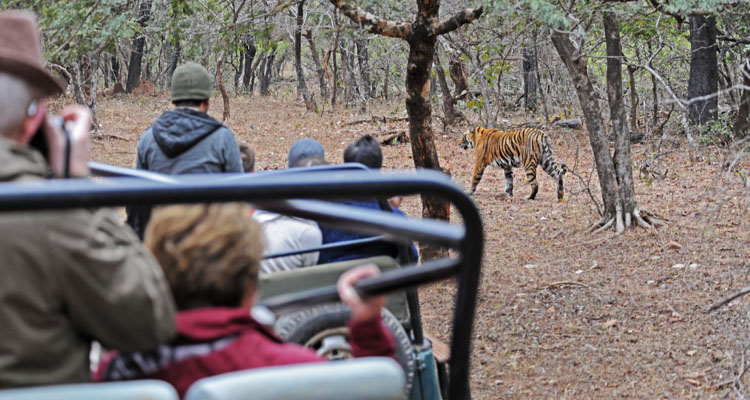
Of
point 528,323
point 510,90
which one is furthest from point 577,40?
point 510,90

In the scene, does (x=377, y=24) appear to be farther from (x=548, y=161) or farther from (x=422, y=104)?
(x=548, y=161)

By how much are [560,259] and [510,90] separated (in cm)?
1812

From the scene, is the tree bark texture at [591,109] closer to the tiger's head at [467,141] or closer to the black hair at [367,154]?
the black hair at [367,154]

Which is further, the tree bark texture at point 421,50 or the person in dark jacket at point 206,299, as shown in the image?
the tree bark texture at point 421,50

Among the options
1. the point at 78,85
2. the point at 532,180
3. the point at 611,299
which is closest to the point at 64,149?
the point at 611,299

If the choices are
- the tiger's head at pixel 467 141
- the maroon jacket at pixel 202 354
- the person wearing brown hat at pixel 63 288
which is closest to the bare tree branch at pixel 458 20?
the maroon jacket at pixel 202 354

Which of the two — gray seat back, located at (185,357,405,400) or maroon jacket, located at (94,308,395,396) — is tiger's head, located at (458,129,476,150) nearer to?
maroon jacket, located at (94,308,395,396)

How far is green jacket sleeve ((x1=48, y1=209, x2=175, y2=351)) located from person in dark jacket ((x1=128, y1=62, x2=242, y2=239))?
2.73 m

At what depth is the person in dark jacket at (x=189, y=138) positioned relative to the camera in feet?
13.7

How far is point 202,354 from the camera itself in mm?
1560

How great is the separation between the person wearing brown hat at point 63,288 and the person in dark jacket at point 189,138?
8.60 ft

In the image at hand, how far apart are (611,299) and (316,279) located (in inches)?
182

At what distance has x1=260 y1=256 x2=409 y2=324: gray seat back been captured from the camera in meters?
3.07

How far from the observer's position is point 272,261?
11.7ft
